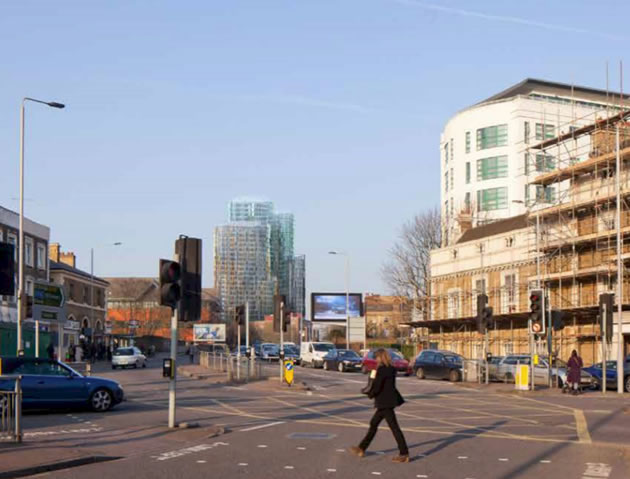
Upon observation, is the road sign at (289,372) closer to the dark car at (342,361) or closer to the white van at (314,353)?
the dark car at (342,361)

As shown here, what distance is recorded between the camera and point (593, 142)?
53.8 m

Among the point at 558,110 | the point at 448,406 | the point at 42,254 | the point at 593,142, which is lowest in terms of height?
the point at 448,406

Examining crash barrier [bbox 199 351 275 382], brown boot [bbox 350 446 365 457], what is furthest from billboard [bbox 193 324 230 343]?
brown boot [bbox 350 446 365 457]

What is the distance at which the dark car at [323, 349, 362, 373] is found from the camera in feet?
185

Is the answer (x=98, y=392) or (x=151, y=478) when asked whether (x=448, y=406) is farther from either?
(x=151, y=478)

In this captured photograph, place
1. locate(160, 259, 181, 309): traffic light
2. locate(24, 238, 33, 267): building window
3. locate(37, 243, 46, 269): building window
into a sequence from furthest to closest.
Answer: locate(37, 243, 46, 269): building window < locate(24, 238, 33, 267): building window < locate(160, 259, 181, 309): traffic light

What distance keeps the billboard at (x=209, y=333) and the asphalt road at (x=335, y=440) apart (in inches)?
2439

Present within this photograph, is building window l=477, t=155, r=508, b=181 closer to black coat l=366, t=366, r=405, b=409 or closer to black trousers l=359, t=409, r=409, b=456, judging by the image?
black coat l=366, t=366, r=405, b=409

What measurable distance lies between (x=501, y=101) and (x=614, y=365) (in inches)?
1739

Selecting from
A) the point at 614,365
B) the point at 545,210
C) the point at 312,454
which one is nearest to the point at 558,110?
the point at 545,210

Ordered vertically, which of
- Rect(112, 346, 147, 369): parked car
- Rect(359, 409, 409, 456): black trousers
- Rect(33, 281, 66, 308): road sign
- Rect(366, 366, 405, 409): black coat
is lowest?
Rect(112, 346, 147, 369): parked car

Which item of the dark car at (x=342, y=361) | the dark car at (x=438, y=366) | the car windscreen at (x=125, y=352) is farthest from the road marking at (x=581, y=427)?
the car windscreen at (x=125, y=352)

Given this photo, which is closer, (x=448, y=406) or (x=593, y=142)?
(x=448, y=406)

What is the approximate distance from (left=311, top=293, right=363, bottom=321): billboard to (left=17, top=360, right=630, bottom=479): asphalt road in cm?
6061
